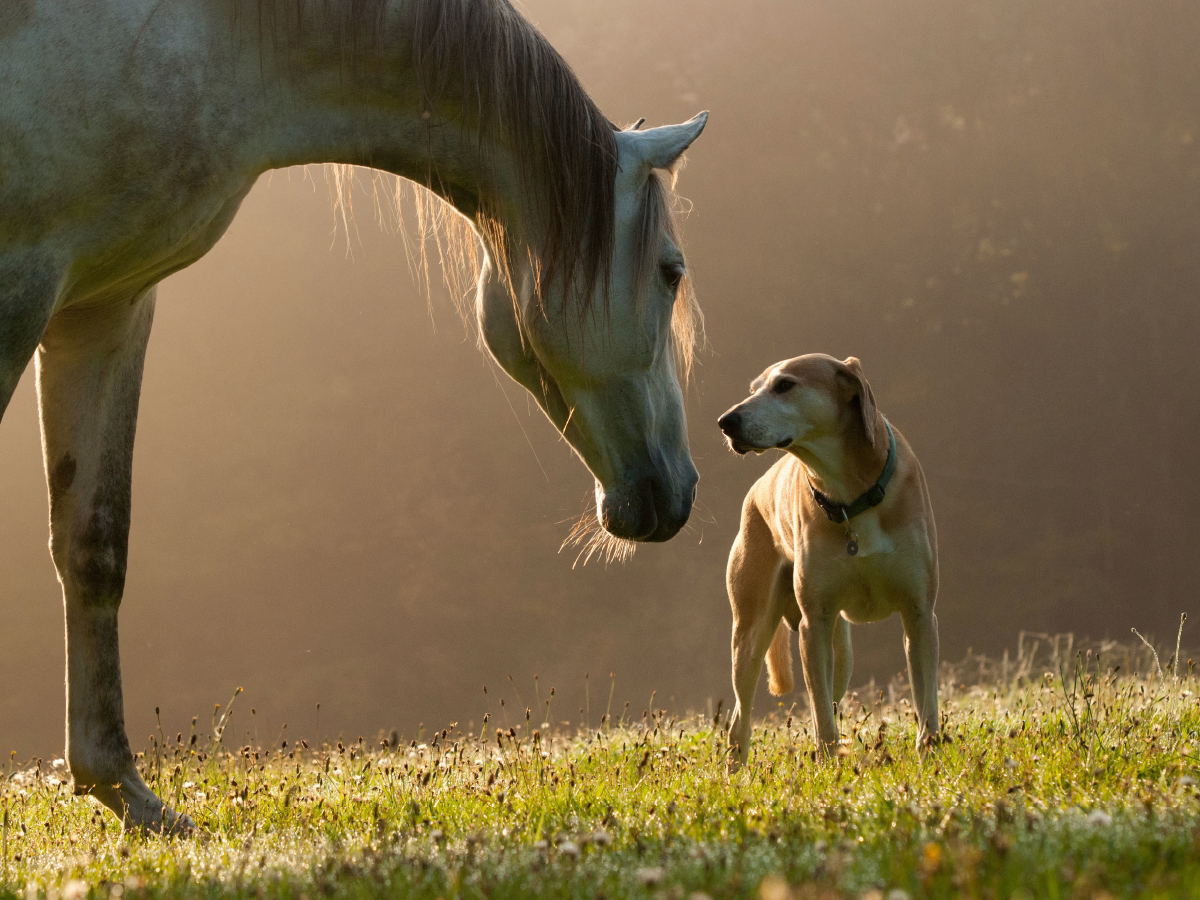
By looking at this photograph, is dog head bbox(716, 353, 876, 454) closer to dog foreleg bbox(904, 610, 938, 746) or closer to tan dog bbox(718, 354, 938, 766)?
tan dog bbox(718, 354, 938, 766)

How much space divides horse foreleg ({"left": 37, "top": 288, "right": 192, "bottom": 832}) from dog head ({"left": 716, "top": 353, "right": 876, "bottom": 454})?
2.15 m

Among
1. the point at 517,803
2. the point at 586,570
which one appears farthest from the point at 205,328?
the point at 517,803

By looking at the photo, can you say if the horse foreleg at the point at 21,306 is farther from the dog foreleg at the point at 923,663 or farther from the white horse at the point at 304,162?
the dog foreleg at the point at 923,663

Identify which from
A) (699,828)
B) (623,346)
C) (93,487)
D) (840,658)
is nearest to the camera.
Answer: (699,828)

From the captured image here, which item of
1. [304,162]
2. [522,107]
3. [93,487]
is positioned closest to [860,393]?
[522,107]

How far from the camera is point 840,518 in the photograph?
13.8ft

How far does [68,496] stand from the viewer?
310cm

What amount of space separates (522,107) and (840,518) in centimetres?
211

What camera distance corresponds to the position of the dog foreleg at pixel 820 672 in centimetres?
401

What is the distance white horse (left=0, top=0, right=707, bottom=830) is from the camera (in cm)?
242

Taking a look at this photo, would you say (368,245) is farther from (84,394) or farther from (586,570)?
(84,394)

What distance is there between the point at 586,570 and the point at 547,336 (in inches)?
387

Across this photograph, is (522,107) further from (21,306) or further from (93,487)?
(93,487)

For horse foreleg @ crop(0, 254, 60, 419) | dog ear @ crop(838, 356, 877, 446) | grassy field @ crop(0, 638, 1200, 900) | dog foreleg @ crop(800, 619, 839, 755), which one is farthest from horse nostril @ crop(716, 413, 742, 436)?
horse foreleg @ crop(0, 254, 60, 419)
